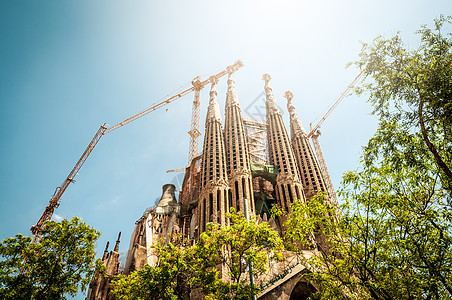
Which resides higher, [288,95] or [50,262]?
[288,95]

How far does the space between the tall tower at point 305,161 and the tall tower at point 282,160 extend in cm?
212

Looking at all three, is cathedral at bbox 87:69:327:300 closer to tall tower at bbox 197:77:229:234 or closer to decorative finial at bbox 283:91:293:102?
tall tower at bbox 197:77:229:234

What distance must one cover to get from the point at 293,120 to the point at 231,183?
84.2 feet

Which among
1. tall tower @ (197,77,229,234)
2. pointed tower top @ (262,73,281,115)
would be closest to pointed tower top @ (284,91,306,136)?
pointed tower top @ (262,73,281,115)

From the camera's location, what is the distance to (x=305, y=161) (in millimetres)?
52219

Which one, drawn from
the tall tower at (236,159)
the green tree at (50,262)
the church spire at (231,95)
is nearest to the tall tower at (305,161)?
the tall tower at (236,159)

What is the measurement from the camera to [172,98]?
254 feet

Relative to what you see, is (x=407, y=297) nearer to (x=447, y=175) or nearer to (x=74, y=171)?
(x=447, y=175)

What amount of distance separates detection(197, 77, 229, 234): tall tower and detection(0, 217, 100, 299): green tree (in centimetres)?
1857

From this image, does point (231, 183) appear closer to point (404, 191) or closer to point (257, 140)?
point (257, 140)

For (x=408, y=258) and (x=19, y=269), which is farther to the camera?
(x=19, y=269)

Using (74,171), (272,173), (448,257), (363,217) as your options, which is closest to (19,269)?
(363,217)

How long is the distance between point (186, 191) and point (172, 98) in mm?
32381

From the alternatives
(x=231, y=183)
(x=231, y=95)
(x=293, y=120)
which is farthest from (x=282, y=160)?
(x=231, y=95)
